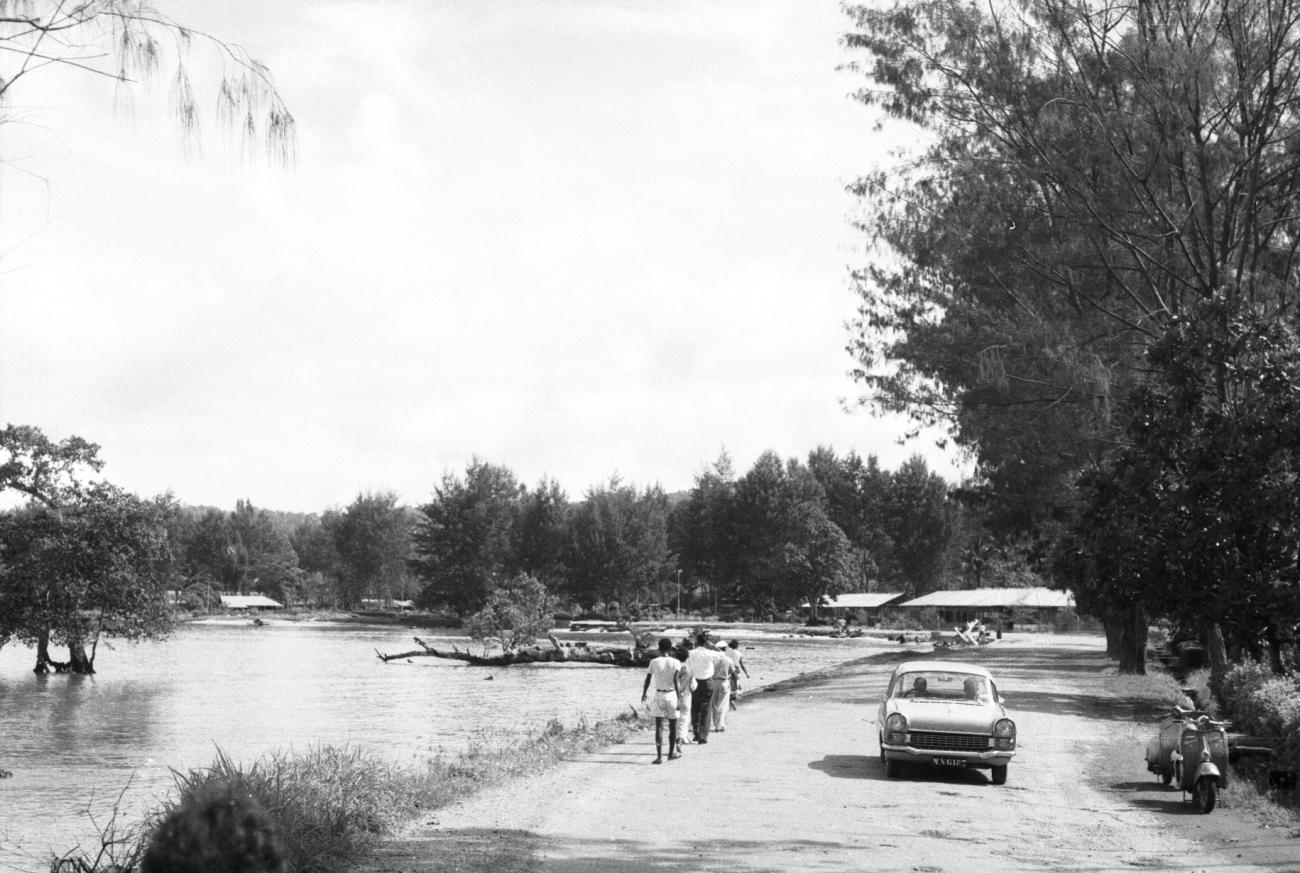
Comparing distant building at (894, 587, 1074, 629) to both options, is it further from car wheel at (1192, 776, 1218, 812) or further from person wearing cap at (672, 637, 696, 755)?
car wheel at (1192, 776, 1218, 812)

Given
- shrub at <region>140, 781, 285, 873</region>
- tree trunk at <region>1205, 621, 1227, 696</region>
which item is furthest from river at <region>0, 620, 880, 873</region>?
tree trunk at <region>1205, 621, 1227, 696</region>

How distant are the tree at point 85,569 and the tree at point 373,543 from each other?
104223 millimetres

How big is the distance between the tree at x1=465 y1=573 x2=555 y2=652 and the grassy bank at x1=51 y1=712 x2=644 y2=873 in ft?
144

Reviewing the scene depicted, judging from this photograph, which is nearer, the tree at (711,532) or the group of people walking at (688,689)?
A: the group of people walking at (688,689)

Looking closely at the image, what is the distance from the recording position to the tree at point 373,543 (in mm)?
158250

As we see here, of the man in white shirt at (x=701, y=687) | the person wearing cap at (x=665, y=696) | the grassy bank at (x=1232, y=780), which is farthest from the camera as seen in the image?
the man in white shirt at (x=701, y=687)

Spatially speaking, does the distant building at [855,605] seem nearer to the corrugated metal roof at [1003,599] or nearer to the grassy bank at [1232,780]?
the corrugated metal roof at [1003,599]

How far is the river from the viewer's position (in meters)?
22.2

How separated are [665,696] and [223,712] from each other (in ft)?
74.4

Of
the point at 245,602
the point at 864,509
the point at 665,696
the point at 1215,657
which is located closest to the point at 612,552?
the point at 864,509

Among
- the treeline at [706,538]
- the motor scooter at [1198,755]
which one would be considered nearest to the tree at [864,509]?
the treeline at [706,538]

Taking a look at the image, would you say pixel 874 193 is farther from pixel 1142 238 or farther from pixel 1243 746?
pixel 1243 746

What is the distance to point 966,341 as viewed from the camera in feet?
109

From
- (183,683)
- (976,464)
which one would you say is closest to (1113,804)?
(976,464)
